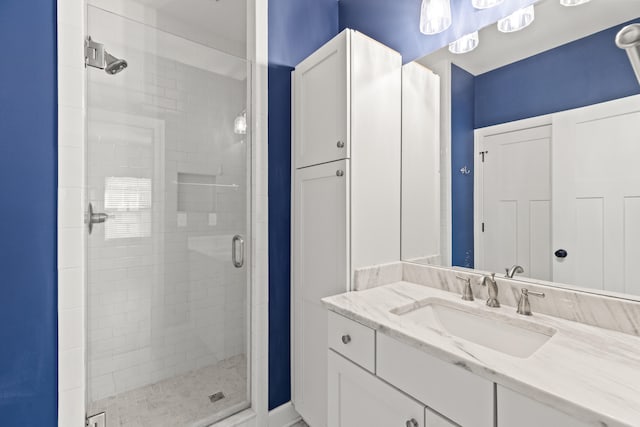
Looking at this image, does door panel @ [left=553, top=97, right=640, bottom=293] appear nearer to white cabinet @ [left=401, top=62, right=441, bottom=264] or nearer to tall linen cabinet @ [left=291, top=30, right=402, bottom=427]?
white cabinet @ [left=401, top=62, right=441, bottom=264]

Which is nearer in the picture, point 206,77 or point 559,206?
point 559,206

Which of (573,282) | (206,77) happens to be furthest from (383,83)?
(573,282)

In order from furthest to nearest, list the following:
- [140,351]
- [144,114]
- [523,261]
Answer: [140,351] → [144,114] → [523,261]

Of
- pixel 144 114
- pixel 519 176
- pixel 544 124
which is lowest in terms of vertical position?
pixel 519 176

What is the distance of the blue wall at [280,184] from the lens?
1700 millimetres

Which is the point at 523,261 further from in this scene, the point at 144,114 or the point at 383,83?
the point at 144,114

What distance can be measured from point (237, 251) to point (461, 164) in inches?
48.6

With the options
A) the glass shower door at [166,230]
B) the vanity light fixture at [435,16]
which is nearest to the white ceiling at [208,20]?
the glass shower door at [166,230]

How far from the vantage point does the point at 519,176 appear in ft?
3.78

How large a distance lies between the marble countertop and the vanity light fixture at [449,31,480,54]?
1.12 metres

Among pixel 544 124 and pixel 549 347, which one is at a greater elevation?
pixel 544 124

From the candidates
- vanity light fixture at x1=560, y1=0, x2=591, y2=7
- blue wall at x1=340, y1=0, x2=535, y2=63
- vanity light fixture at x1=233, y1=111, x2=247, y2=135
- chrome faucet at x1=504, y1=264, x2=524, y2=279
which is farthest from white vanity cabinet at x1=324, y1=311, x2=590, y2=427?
blue wall at x1=340, y1=0, x2=535, y2=63

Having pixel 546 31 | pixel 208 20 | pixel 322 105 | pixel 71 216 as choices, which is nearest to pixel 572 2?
pixel 546 31

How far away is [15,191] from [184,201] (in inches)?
24.7
